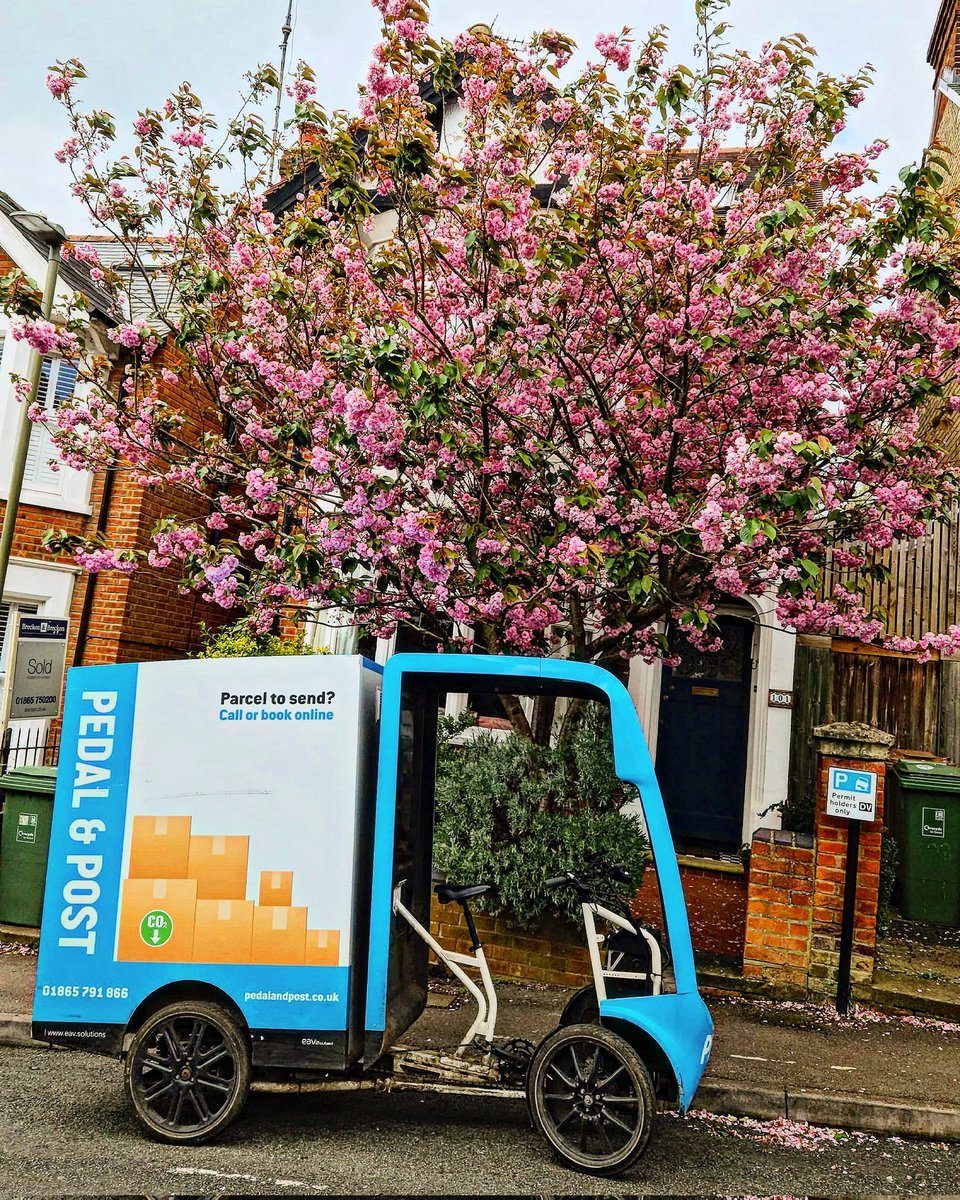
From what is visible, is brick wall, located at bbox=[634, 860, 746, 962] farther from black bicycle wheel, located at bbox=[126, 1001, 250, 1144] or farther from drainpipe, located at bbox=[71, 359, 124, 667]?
drainpipe, located at bbox=[71, 359, 124, 667]

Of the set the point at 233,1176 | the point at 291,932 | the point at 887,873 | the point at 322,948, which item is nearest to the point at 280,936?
the point at 291,932

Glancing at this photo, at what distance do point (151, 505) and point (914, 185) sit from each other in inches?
376

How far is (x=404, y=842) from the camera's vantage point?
16.7 ft

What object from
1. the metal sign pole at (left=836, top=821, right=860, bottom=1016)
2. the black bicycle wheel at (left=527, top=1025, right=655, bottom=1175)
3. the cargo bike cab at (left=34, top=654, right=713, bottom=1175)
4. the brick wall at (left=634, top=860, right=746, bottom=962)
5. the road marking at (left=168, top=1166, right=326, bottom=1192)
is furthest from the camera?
the brick wall at (left=634, top=860, right=746, bottom=962)

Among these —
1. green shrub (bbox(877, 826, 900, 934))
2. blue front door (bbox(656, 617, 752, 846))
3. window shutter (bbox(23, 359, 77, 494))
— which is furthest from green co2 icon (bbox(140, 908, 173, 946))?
window shutter (bbox(23, 359, 77, 494))

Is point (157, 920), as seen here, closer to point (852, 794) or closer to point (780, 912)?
point (780, 912)

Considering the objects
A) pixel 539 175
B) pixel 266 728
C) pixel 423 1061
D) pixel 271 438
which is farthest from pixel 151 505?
pixel 423 1061

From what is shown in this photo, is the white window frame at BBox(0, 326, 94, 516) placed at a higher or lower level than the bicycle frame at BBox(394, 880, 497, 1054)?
higher

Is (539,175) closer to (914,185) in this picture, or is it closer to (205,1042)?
(914,185)

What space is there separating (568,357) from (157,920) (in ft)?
14.4

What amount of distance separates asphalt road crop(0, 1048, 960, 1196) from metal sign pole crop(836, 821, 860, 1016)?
1.58 m

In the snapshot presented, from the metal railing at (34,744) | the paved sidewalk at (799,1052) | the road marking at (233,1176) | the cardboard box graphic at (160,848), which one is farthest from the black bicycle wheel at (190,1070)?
the metal railing at (34,744)

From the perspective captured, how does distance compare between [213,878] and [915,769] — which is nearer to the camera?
[213,878]

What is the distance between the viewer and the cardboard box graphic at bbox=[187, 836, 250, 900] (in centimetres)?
462
